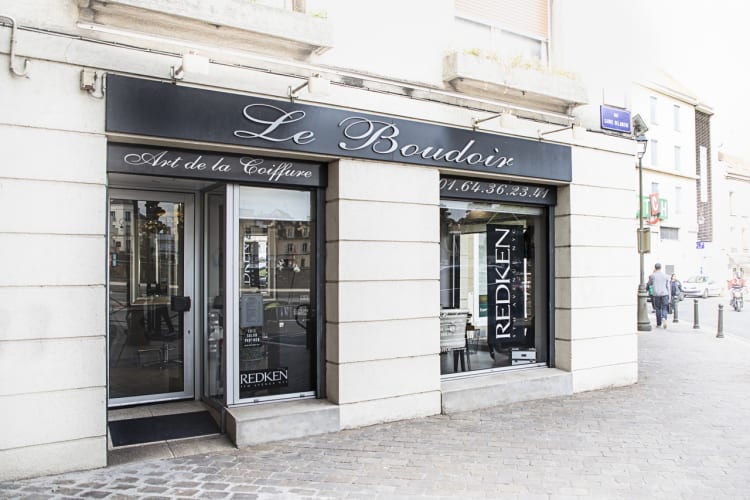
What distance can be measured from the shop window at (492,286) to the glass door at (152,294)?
3.38 metres

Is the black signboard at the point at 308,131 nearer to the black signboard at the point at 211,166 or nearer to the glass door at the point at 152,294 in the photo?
the black signboard at the point at 211,166

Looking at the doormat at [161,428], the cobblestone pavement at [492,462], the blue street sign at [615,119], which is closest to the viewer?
the cobblestone pavement at [492,462]

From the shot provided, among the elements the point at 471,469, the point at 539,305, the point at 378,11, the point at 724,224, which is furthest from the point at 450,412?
the point at 724,224

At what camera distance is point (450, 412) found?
757 centimetres

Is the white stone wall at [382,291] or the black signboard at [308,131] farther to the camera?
the white stone wall at [382,291]

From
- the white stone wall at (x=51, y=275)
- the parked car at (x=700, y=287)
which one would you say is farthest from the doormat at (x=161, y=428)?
the parked car at (x=700, y=287)

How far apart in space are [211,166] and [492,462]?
4.06 m

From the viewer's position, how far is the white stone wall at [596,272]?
893 centimetres

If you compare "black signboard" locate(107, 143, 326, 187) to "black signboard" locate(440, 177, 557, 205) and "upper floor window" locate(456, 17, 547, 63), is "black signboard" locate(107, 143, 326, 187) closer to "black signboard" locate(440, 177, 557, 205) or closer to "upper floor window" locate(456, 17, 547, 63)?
"black signboard" locate(440, 177, 557, 205)

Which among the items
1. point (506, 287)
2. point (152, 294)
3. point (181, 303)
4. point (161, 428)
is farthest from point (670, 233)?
point (161, 428)

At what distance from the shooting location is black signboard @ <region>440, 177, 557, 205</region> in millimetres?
8129

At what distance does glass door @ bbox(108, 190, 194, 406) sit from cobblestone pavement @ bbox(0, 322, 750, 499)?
198cm

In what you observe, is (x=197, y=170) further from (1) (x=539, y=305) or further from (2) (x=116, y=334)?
(1) (x=539, y=305)

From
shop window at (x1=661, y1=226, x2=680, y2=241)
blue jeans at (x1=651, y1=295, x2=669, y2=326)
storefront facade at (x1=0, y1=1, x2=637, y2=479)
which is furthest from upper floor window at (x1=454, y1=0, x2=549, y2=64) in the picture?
shop window at (x1=661, y1=226, x2=680, y2=241)
